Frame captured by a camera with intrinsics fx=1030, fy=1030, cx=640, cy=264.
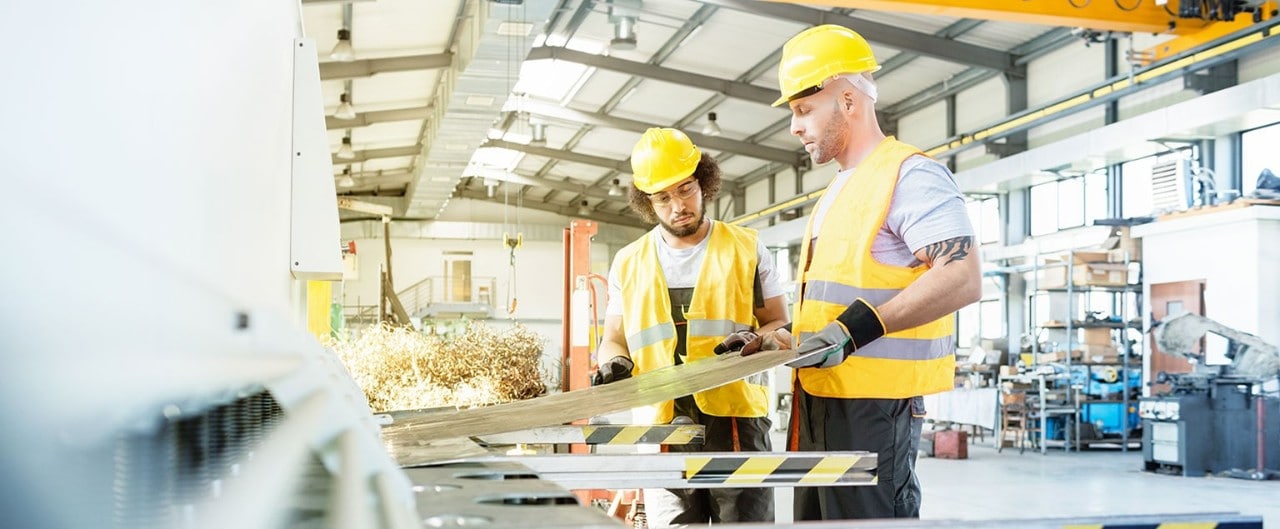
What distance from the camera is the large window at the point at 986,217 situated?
17.9m

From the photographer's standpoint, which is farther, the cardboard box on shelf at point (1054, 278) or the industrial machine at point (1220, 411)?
the cardboard box on shelf at point (1054, 278)

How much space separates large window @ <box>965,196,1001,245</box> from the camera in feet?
58.7

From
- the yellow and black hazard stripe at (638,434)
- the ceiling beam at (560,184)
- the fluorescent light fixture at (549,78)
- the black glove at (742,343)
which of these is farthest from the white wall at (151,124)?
the ceiling beam at (560,184)

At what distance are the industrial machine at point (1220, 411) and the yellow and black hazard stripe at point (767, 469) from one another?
985 centimetres

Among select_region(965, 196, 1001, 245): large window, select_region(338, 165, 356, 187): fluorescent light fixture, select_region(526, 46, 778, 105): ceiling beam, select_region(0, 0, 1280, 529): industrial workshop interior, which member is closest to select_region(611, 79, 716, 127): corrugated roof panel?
select_region(0, 0, 1280, 529): industrial workshop interior

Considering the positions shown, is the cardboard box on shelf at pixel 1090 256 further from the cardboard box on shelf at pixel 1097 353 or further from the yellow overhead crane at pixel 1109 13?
the yellow overhead crane at pixel 1109 13

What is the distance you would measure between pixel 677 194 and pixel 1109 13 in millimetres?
8297

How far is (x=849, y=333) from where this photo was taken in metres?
2.39

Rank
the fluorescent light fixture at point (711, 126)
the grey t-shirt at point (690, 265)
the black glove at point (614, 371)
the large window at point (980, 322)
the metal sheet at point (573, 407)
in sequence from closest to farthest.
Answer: the metal sheet at point (573, 407) < the black glove at point (614, 371) < the grey t-shirt at point (690, 265) < the large window at point (980, 322) < the fluorescent light fixture at point (711, 126)

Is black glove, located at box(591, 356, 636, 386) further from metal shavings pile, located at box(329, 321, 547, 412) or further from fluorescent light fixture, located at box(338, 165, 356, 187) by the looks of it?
fluorescent light fixture, located at box(338, 165, 356, 187)

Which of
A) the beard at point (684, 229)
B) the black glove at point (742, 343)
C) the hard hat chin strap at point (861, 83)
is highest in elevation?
the hard hat chin strap at point (861, 83)

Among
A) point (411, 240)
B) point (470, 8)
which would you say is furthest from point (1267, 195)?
point (411, 240)

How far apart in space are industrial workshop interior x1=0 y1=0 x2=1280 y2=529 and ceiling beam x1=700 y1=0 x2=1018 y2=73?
0.21 ft

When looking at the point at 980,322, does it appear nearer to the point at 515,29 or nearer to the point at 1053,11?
the point at 1053,11
